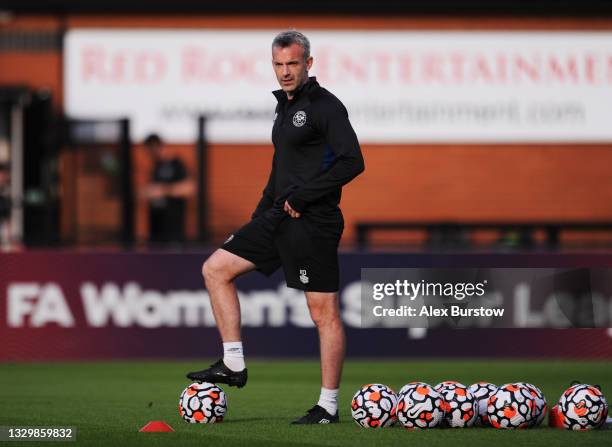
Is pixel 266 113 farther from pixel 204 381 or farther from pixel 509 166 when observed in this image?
pixel 204 381

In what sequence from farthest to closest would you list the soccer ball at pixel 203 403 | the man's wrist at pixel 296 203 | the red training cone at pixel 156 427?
the soccer ball at pixel 203 403 → the man's wrist at pixel 296 203 → the red training cone at pixel 156 427

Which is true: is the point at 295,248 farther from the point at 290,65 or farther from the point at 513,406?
the point at 513,406

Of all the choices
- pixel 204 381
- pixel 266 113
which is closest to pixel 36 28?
pixel 266 113

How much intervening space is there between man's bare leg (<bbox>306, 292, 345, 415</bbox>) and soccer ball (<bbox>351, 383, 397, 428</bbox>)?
0.62 ft

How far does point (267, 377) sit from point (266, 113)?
5.38 meters

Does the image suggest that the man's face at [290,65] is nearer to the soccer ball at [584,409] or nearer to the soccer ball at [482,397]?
the soccer ball at [482,397]

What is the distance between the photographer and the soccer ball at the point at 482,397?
9281mm

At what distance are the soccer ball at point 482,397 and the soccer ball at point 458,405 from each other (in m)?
0.12

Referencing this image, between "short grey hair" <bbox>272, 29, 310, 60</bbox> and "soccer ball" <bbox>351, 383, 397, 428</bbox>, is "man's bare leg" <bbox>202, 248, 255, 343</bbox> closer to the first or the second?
"soccer ball" <bbox>351, 383, 397, 428</bbox>

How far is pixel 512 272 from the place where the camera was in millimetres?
16469

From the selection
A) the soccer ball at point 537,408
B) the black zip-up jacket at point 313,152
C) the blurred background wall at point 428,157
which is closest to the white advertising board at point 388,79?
the blurred background wall at point 428,157

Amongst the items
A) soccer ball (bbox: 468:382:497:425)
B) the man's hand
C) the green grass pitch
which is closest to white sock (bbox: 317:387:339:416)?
the green grass pitch

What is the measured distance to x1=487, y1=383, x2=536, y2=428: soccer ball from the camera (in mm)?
9133

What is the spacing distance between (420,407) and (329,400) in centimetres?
64
